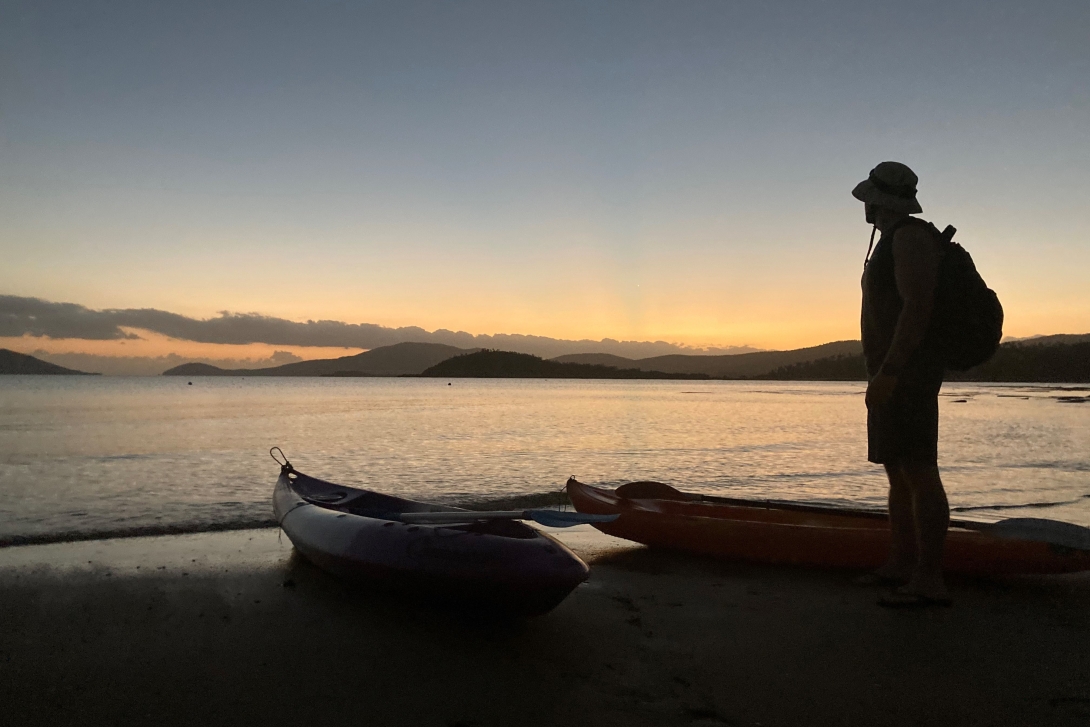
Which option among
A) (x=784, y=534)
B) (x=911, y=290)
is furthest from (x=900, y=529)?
(x=911, y=290)

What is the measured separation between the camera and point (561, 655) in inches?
125

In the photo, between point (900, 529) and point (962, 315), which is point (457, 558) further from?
point (962, 315)

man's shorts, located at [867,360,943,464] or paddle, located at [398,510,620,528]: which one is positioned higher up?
man's shorts, located at [867,360,943,464]

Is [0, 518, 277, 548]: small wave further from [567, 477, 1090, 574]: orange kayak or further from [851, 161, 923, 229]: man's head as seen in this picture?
[851, 161, 923, 229]: man's head

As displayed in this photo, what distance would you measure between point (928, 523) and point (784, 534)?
1417 mm

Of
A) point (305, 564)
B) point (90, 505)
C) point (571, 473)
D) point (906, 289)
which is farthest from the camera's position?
point (571, 473)

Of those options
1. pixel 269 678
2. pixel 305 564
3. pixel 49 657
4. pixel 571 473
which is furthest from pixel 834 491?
pixel 49 657

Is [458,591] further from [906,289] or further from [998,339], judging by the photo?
[998,339]

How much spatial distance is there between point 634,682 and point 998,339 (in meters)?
2.61

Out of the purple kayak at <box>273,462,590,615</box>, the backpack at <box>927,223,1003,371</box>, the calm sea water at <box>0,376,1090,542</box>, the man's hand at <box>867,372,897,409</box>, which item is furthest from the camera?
the calm sea water at <box>0,376,1090,542</box>

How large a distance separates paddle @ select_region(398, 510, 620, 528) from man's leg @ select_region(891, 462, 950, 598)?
1642 millimetres

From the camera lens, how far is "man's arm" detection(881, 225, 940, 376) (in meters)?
3.49

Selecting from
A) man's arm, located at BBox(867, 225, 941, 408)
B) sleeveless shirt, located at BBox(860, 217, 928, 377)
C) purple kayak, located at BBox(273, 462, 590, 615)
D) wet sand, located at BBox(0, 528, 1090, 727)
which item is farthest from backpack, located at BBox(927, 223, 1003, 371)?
purple kayak, located at BBox(273, 462, 590, 615)

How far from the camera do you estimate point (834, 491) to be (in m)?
9.90
